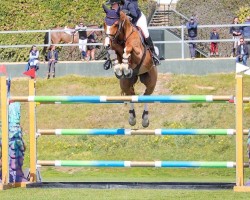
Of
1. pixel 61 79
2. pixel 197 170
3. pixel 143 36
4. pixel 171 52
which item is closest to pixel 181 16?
pixel 171 52

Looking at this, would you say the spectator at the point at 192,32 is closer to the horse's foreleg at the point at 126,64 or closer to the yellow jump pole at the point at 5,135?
the horse's foreleg at the point at 126,64

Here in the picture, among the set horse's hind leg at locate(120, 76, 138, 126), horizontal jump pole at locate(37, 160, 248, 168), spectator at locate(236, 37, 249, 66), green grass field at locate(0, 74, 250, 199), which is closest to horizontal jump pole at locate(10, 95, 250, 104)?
horizontal jump pole at locate(37, 160, 248, 168)

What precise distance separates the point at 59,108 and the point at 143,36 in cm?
1201

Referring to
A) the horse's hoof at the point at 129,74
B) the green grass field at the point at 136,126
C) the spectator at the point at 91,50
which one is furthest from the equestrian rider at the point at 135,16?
the spectator at the point at 91,50

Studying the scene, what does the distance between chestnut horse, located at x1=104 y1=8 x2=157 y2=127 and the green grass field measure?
15.2 ft

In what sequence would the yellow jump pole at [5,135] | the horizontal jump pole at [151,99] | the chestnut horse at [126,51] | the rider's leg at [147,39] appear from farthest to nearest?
the rider's leg at [147,39]
the chestnut horse at [126,51]
the yellow jump pole at [5,135]
the horizontal jump pole at [151,99]

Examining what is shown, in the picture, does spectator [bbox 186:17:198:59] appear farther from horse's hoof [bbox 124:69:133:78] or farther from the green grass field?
horse's hoof [bbox 124:69:133:78]

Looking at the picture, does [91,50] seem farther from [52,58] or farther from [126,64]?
[126,64]

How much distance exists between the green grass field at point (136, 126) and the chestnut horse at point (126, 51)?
4.63 meters

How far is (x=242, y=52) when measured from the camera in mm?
29141

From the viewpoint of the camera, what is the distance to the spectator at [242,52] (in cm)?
2897

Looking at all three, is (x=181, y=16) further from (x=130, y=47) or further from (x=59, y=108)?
(x=130, y=47)

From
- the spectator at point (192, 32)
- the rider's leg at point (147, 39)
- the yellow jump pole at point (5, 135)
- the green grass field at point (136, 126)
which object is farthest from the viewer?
the spectator at point (192, 32)

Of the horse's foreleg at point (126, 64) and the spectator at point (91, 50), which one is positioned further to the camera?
the spectator at point (91, 50)
